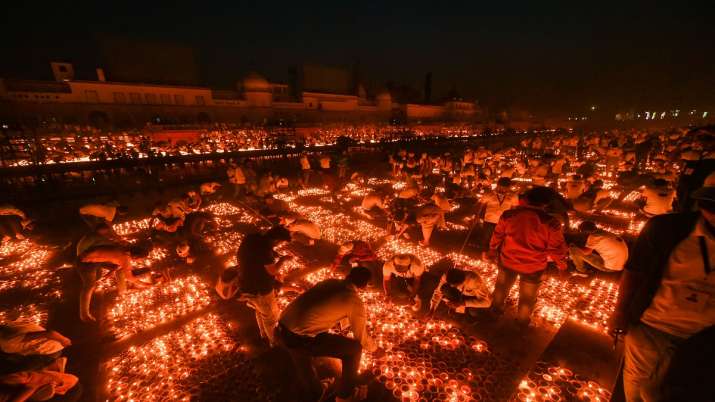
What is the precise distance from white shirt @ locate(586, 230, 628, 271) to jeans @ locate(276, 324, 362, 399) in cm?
448

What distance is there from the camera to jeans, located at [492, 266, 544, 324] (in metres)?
3.87

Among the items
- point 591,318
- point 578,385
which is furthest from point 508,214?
point 591,318

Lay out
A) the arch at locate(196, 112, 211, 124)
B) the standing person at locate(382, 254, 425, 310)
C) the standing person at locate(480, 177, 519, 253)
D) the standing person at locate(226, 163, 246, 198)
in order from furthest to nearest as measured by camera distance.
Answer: the arch at locate(196, 112, 211, 124) → the standing person at locate(226, 163, 246, 198) → the standing person at locate(480, 177, 519, 253) → the standing person at locate(382, 254, 425, 310)

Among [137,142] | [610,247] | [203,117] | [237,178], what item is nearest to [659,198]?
[610,247]

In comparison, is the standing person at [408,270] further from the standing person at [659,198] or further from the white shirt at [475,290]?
the standing person at [659,198]

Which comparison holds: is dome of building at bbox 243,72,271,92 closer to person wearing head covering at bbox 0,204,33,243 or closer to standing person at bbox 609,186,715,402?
person wearing head covering at bbox 0,204,33,243

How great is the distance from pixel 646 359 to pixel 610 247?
114 inches

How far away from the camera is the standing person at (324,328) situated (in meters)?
2.73

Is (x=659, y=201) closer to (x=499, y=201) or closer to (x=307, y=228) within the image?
(x=499, y=201)

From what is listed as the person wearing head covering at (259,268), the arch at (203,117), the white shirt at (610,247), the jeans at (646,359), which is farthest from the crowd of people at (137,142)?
the jeans at (646,359)

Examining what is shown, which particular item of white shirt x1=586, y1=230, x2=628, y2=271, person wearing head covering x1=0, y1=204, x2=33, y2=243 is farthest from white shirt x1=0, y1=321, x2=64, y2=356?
person wearing head covering x1=0, y1=204, x2=33, y2=243

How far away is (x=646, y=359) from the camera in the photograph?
2.35 metres

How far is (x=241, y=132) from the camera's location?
91.7 ft

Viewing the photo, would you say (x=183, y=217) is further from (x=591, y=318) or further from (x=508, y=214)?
(x=591, y=318)
